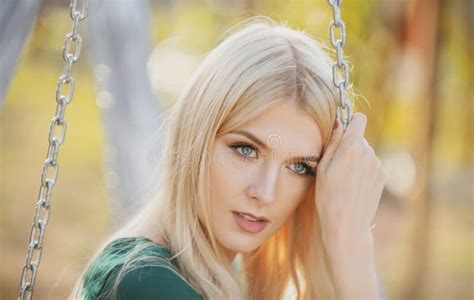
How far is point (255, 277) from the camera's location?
2.30 m

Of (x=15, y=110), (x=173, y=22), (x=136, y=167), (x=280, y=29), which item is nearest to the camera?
(x=280, y=29)

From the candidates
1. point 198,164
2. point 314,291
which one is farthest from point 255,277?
point 198,164

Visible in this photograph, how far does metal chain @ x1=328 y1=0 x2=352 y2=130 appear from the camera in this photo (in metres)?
1.72

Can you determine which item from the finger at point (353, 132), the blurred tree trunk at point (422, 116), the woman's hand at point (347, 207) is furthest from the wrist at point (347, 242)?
the blurred tree trunk at point (422, 116)

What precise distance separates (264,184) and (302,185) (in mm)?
150

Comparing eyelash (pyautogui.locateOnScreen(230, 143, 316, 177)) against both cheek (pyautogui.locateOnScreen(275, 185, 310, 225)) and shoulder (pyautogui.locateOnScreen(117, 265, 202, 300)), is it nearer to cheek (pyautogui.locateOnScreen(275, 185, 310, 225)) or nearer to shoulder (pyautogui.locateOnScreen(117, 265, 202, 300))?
cheek (pyautogui.locateOnScreen(275, 185, 310, 225))

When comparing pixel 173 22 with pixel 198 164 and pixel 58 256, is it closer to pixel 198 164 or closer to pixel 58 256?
pixel 58 256

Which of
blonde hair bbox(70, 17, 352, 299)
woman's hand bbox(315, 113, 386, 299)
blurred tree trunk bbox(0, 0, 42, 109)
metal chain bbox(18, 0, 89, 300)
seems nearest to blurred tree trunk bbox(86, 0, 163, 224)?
blurred tree trunk bbox(0, 0, 42, 109)

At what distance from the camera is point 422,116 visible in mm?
7090

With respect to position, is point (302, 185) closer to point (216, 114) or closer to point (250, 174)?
point (250, 174)

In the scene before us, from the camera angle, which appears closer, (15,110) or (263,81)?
(263,81)

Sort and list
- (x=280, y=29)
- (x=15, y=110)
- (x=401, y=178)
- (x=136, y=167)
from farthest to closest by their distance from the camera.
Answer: (x=15, y=110), (x=401, y=178), (x=136, y=167), (x=280, y=29)

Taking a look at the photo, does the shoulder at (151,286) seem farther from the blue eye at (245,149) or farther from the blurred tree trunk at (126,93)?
the blurred tree trunk at (126,93)

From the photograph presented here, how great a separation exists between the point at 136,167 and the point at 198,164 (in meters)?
1.21
